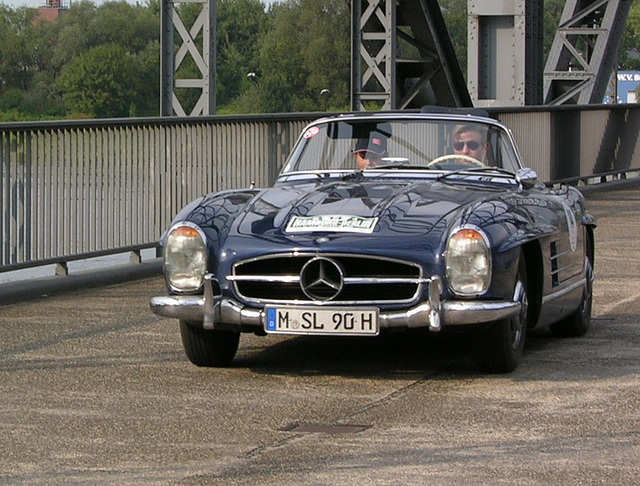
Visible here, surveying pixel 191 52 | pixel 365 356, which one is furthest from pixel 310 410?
pixel 191 52

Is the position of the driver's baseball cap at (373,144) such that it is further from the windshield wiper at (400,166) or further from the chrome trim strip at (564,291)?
the chrome trim strip at (564,291)

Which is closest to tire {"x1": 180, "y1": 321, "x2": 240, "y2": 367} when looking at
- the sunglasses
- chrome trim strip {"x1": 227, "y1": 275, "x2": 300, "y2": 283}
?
chrome trim strip {"x1": 227, "y1": 275, "x2": 300, "y2": 283}

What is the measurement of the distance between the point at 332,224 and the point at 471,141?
68.2 inches

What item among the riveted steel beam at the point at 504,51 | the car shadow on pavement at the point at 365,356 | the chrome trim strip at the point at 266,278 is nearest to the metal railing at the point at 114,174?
the car shadow on pavement at the point at 365,356

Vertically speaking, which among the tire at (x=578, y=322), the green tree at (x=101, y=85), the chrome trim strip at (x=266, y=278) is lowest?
the tire at (x=578, y=322)

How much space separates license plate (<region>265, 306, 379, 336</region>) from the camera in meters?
7.26

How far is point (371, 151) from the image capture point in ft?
29.5

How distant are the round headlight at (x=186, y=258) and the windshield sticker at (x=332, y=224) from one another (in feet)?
1.56

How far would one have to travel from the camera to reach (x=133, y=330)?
31.0 ft

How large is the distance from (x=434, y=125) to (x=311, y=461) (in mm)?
3766

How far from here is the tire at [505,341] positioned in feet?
24.7

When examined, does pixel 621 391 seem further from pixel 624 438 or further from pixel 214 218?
pixel 214 218

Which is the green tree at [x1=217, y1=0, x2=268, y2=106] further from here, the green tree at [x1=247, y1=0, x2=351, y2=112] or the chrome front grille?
the chrome front grille

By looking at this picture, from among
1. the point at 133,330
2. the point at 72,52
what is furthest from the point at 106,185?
the point at 72,52
